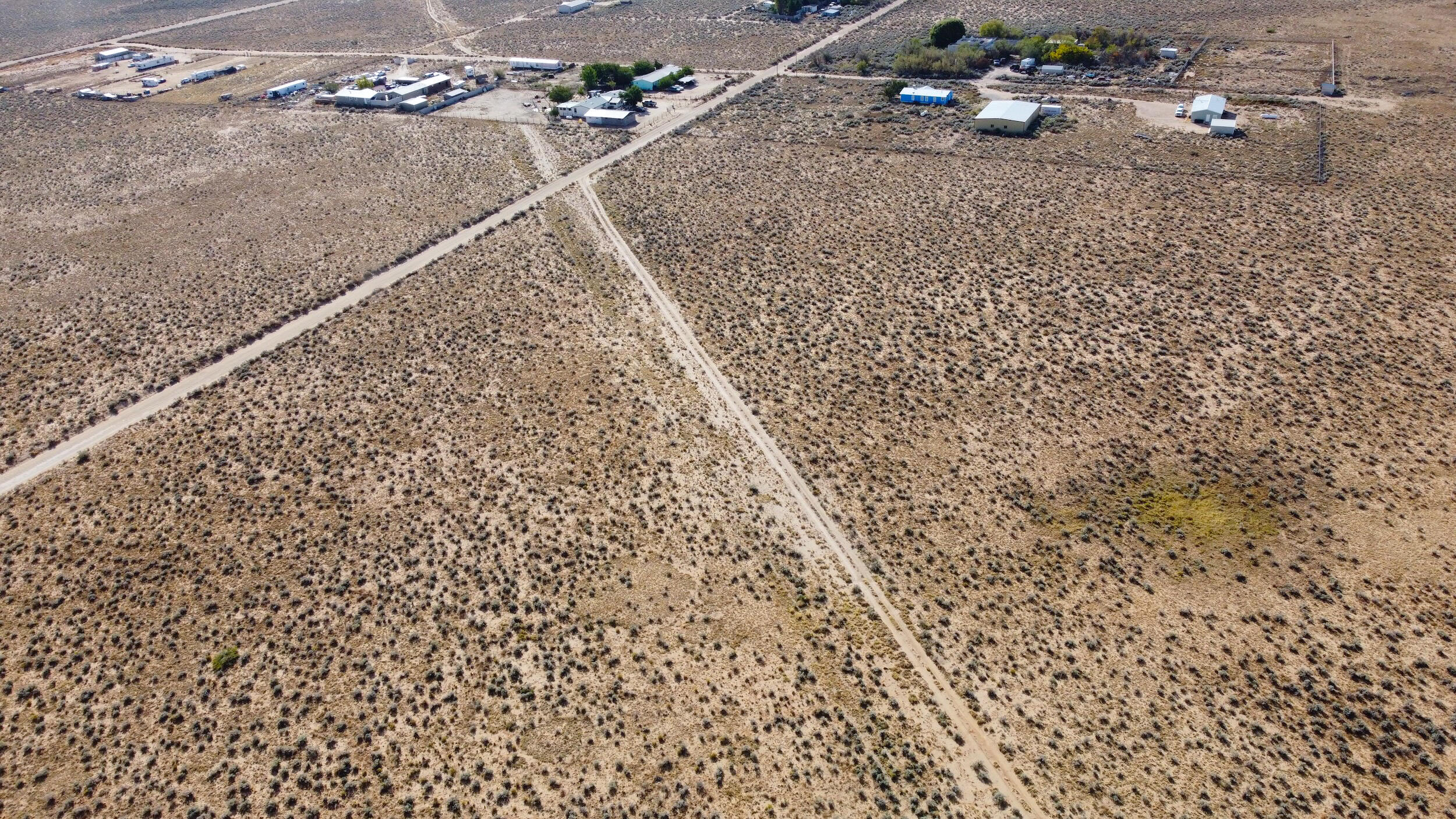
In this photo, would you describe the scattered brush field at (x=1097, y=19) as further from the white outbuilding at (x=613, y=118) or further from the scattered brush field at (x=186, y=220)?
→ the scattered brush field at (x=186, y=220)

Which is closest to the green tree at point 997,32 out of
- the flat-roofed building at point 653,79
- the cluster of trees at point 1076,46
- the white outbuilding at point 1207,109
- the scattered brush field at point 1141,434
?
the cluster of trees at point 1076,46

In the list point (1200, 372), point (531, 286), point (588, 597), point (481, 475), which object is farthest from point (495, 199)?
point (1200, 372)

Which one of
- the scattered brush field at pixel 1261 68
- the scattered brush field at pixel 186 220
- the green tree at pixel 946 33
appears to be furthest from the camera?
the green tree at pixel 946 33

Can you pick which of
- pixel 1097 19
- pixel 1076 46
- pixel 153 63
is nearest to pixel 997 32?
pixel 1076 46

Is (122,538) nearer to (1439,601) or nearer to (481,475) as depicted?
(481,475)

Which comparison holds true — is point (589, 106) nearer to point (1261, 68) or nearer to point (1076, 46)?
point (1076, 46)

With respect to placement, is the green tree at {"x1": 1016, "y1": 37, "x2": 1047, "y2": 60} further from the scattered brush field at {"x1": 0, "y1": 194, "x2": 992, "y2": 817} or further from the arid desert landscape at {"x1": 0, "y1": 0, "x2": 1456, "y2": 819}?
the scattered brush field at {"x1": 0, "y1": 194, "x2": 992, "y2": 817}
